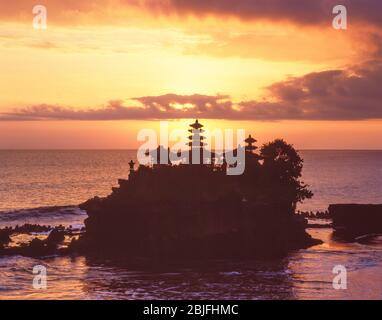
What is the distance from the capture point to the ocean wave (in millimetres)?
112756

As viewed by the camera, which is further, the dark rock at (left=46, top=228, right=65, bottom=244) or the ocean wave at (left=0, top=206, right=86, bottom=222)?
the ocean wave at (left=0, top=206, right=86, bottom=222)

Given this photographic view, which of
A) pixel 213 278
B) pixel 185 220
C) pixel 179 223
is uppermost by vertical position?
pixel 185 220

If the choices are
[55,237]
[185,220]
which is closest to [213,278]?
[185,220]

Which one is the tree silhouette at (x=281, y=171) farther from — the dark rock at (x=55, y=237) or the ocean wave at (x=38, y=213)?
the ocean wave at (x=38, y=213)

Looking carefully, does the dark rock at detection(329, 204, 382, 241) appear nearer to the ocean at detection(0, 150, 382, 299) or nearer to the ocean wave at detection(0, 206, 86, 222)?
the ocean at detection(0, 150, 382, 299)

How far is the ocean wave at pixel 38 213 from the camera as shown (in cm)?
11276

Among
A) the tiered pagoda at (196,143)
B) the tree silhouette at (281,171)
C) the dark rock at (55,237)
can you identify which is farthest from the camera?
the tree silhouette at (281,171)

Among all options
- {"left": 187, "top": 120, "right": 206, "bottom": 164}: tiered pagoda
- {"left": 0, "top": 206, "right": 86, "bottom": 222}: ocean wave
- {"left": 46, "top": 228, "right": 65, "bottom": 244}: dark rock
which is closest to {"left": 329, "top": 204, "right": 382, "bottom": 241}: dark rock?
{"left": 187, "top": 120, "right": 206, "bottom": 164}: tiered pagoda

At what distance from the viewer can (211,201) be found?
2719 inches

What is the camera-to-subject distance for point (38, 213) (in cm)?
11781

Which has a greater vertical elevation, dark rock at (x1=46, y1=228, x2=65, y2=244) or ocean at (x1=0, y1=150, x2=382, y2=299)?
dark rock at (x1=46, y1=228, x2=65, y2=244)

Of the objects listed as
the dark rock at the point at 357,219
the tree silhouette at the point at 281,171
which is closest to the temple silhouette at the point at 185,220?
the tree silhouette at the point at 281,171

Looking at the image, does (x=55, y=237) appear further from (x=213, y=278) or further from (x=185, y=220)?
(x=213, y=278)
